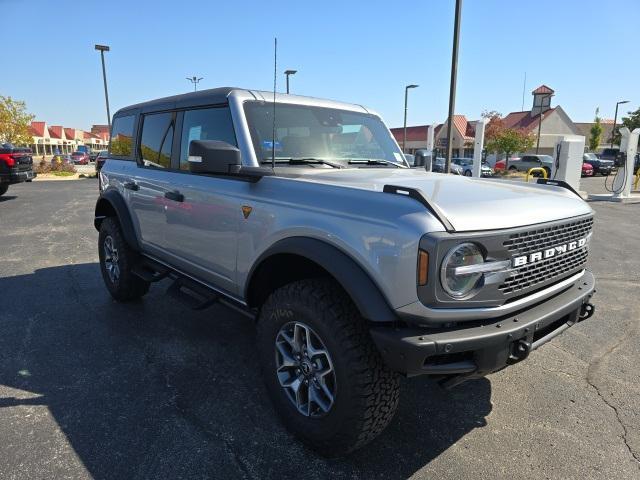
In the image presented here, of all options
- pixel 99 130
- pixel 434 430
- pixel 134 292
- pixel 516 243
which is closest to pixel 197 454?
pixel 434 430

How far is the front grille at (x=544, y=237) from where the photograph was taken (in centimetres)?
215

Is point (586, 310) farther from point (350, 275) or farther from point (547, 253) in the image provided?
point (350, 275)

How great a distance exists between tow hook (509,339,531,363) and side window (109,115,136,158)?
407 cm

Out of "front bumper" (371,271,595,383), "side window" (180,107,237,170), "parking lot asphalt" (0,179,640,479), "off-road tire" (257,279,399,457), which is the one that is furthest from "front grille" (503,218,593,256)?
"side window" (180,107,237,170)

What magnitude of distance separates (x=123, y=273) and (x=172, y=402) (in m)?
2.06

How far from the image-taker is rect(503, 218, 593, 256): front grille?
84.6 inches

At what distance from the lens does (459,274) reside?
1976mm

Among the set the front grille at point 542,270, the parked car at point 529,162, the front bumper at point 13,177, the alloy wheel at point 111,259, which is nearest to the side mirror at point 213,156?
the front grille at point 542,270

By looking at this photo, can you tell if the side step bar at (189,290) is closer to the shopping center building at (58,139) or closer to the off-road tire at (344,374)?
the off-road tire at (344,374)

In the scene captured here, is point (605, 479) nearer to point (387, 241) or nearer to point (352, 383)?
point (352, 383)

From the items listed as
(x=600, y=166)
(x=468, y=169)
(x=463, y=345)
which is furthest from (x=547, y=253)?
(x=600, y=166)

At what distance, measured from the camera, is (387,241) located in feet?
6.68

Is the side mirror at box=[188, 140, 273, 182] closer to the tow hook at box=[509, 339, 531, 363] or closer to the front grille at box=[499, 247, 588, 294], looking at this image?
the front grille at box=[499, 247, 588, 294]

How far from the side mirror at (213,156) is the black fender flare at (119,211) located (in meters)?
1.95
